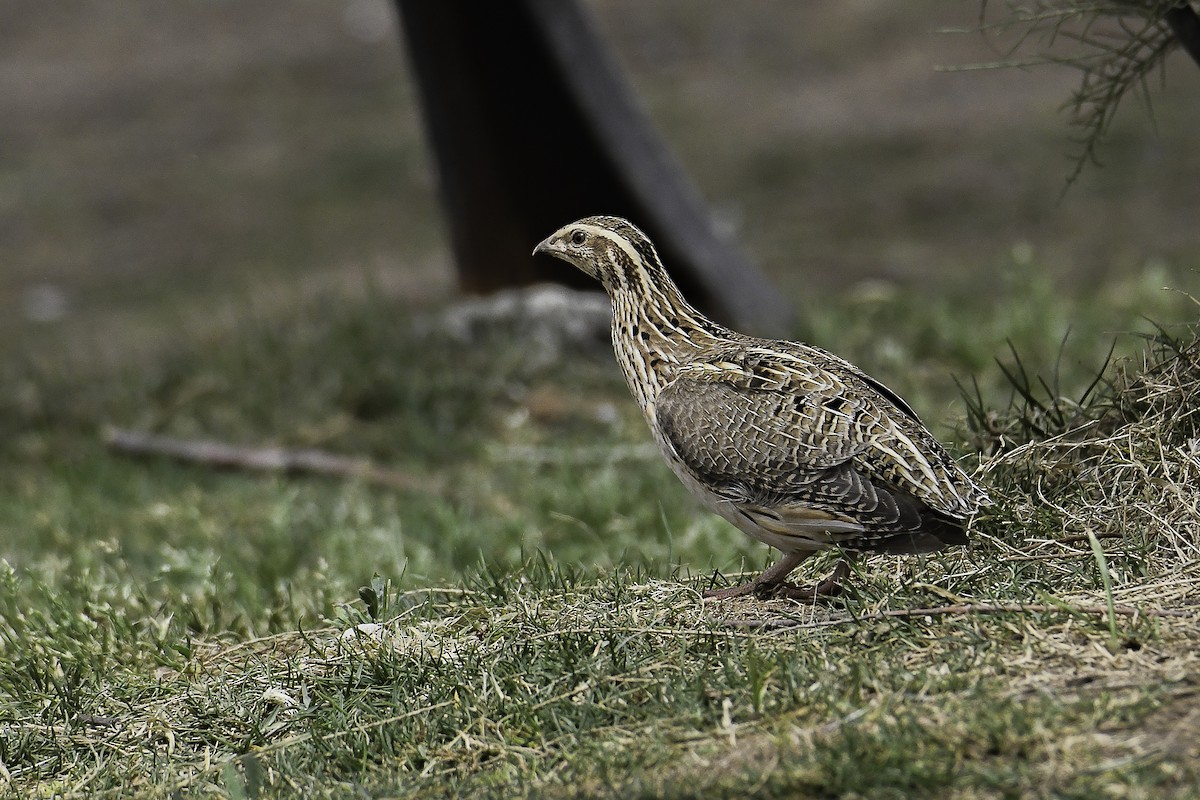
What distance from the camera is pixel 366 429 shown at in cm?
871

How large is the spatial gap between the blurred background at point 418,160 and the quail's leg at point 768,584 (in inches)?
219

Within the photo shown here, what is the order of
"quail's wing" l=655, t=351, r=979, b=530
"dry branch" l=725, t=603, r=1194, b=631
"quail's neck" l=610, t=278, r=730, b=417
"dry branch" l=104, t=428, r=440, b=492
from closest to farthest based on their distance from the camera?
"dry branch" l=725, t=603, r=1194, b=631, "quail's wing" l=655, t=351, r=979, b=530, "quail's neck" l=610, t=278, r=730, b=417, "dry branch" l=104, t=428, r=440, b=492

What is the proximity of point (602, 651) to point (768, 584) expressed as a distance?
25.6 inches

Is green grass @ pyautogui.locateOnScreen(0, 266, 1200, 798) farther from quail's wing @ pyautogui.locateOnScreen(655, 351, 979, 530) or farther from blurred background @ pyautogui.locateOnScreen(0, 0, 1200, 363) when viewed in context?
blurred background @ pyautogui.locateOnScreen(0, 0, 1200, 363)

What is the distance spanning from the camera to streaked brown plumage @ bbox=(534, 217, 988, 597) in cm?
407

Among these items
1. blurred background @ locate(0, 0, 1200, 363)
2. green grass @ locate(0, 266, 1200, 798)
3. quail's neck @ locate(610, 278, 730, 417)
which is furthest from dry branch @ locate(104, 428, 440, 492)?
Result: quail's neck @ locate(610, 278, 730, 417)

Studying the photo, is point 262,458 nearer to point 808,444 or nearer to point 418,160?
point 808,444

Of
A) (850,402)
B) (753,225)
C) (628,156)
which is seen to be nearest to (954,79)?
(753,225)

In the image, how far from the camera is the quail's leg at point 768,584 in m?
4.32

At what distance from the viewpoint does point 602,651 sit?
13.0ft

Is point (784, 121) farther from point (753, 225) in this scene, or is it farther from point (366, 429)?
point (366, 429)

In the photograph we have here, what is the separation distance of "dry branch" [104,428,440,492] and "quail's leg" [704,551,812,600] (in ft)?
12.1

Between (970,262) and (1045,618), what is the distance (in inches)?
334

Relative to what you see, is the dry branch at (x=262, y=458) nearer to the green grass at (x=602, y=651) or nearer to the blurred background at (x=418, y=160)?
the green grass at (x=602, y=651)
